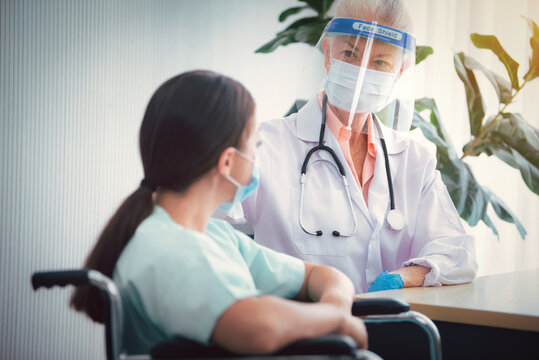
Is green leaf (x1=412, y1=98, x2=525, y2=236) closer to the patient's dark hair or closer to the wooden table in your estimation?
the wooden table

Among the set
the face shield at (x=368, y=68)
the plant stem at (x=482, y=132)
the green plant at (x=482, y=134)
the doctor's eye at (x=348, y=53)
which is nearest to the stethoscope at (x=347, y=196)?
the face shield at (x=368, y=68)

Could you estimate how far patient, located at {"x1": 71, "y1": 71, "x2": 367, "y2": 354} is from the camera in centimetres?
75

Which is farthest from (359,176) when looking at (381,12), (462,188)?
(462,188)

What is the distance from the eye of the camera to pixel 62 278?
2.48 ft

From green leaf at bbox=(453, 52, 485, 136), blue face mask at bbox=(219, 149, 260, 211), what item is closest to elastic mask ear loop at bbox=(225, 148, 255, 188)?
blue face mask at bbox=(219, 149, 260, 211)

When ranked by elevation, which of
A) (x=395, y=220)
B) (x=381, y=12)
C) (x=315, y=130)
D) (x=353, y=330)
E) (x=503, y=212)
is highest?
(x=381, y=12)

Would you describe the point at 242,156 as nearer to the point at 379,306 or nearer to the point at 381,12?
the point at 379,306

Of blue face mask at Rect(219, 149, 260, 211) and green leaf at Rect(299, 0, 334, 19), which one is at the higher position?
green leaf at Rect(299, 0, 334, 19)

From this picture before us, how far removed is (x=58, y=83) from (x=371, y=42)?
4.44ft

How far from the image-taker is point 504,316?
1.03 metres

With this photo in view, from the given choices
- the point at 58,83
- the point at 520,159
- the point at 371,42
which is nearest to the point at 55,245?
the point at 58,83

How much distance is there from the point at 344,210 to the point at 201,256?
Result: 0.89 m

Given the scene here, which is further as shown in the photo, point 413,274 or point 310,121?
point 310,121

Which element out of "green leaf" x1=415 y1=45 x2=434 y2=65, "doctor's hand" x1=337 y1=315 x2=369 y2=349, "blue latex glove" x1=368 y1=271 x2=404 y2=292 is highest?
"green leaf" x1=415 y1=45 x2=434 y2=65
